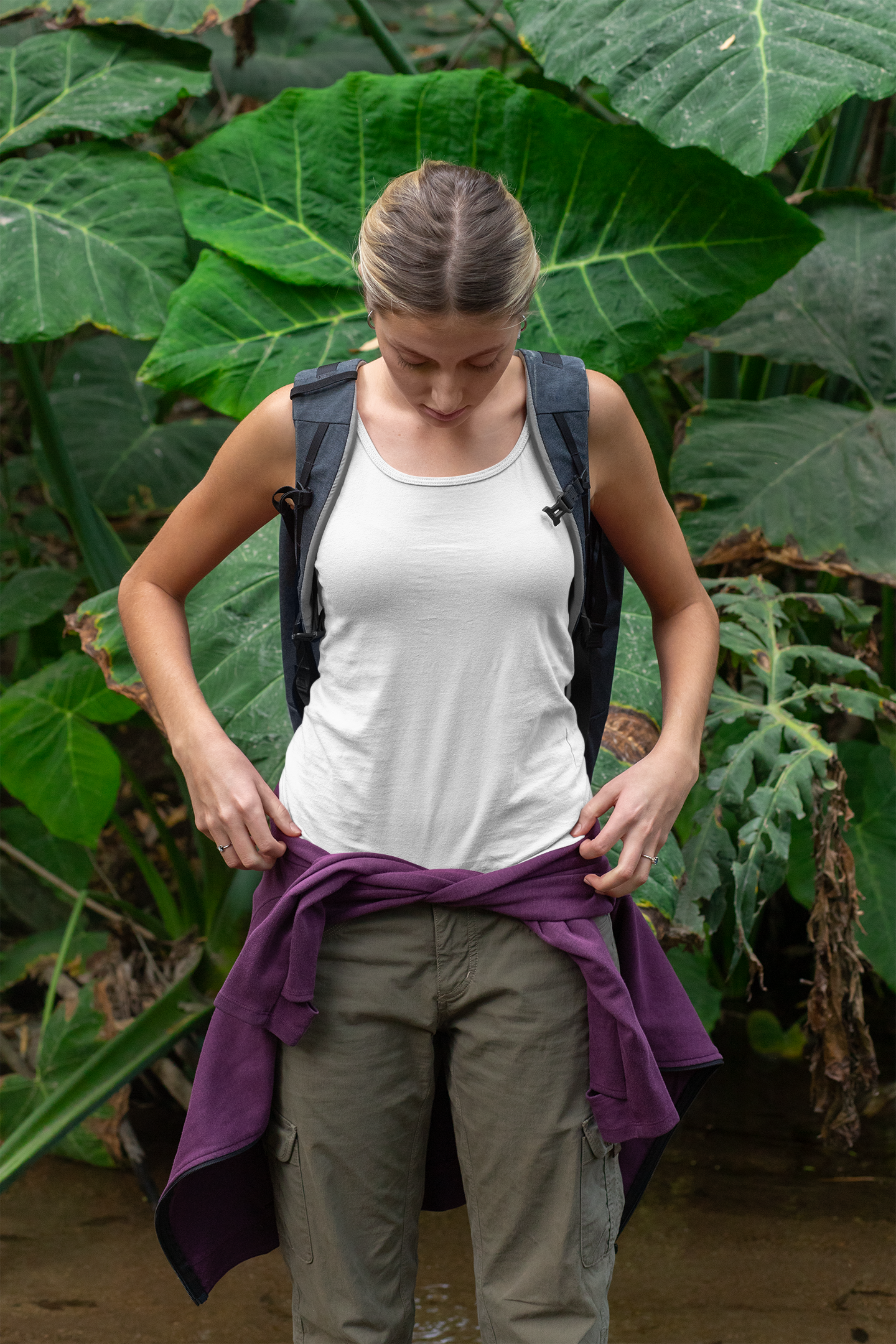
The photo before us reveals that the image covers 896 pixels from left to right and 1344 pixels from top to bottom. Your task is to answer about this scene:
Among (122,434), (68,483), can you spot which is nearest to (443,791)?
(68,483)

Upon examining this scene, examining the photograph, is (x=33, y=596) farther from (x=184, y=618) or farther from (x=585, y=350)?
(x=184, y=618)

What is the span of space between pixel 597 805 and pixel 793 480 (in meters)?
1.12

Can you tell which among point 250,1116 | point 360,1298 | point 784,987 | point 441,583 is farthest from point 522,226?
point 784,987

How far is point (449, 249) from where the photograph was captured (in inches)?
32.2

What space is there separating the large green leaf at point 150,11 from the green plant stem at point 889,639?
151cm

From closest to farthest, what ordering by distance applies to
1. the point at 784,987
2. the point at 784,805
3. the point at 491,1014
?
the point at 491,1014 → the point at 784,805 → the point at 784,987

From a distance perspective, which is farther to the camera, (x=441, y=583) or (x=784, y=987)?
(x=784, y=987)

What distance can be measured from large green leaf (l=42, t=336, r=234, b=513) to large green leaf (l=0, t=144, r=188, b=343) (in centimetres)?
69

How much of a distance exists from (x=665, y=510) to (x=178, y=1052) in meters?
1.62

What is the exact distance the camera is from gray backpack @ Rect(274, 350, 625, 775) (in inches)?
36.5

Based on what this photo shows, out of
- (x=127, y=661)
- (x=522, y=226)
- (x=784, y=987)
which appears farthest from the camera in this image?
(x=784, y=987)

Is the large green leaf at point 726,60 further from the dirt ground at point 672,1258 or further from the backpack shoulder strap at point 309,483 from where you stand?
the dirt ground at point 672,1258

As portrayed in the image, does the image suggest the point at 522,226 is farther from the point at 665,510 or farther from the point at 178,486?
the point at 178,486

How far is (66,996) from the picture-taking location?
89.7 inches
